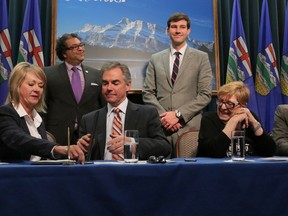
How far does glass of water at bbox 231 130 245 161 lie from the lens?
2250 millimetres

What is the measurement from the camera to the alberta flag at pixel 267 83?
16.0 feet

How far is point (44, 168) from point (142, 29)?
10.9 feet

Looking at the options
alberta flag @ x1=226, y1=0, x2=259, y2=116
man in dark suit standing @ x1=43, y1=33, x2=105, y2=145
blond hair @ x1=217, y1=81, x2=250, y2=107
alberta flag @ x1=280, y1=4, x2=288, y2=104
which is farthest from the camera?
alberta flag @ x1=280, y1=4, x2=288, y2=104

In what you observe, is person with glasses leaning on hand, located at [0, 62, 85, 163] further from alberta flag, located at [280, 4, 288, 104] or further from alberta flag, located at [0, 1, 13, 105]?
alberta flag, located at [280, 4, 288, 104]

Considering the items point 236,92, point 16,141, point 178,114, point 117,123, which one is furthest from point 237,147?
point 178,114

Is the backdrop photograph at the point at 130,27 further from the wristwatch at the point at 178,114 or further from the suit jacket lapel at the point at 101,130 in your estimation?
the suit jacket lapel at the point at 101,130

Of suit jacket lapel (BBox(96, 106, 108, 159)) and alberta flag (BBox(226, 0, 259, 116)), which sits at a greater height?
alberta flag (BBox(226, 0, 259, 116))

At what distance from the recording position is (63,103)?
3.94 meters

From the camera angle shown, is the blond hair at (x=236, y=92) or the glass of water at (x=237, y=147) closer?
the glass of water at (x=237, y=147)

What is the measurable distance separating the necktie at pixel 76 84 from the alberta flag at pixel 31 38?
0.59 m

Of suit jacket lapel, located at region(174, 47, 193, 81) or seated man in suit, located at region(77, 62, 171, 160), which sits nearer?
seated man in suit, located at region(77, 62, 171, 160)

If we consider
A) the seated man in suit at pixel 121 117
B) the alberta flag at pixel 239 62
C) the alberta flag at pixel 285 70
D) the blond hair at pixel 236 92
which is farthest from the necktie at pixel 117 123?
the alberta flag at pixel 285 70

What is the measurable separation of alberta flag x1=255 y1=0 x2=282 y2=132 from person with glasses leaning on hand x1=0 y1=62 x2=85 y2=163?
285cm

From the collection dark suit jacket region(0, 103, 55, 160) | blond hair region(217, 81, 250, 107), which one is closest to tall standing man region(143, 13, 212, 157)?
blond hair region(217, 81, 250, 107)
